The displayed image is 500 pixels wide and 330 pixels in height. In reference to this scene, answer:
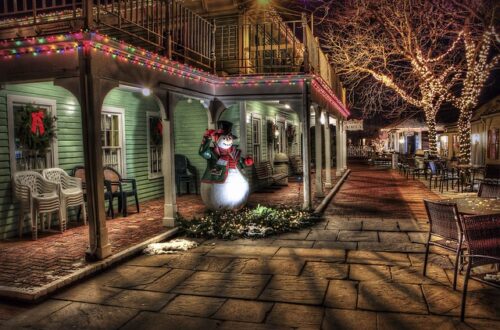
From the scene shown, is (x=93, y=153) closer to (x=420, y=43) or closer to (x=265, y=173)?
(x=265, y=173)

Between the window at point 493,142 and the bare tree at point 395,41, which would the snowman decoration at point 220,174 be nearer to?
the bare tree at point 395,41

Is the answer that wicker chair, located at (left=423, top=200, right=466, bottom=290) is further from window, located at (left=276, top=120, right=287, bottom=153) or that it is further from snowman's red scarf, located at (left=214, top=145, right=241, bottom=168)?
window, located at (left=276, top=120, right=287, bottom=153)

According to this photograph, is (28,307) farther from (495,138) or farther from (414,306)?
(495,138)

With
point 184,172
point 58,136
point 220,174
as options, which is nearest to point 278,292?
point 220,174

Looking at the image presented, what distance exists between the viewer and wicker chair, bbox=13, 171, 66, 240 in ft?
23.4

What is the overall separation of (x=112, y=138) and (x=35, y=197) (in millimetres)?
3144

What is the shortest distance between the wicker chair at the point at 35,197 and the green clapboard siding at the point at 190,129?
18.0 feet

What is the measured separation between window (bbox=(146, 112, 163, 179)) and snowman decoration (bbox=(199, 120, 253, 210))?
3.24 m

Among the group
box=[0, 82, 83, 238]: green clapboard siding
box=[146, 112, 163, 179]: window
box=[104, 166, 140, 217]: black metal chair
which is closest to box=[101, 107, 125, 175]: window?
box=[104, 166, 140, 217]: black metal chair

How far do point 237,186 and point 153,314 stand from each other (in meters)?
4.66

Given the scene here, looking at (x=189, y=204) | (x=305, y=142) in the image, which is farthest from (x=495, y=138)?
(x=189, y=204)

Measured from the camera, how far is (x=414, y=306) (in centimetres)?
414

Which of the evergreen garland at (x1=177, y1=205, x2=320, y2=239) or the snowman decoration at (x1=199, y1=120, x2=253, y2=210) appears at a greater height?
the snowman decoration at (x1=199, y1=120, x2=253, y2=210)

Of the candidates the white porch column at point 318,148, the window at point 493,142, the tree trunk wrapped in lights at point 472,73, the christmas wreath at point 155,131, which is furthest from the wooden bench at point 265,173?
the window at point 493,142
